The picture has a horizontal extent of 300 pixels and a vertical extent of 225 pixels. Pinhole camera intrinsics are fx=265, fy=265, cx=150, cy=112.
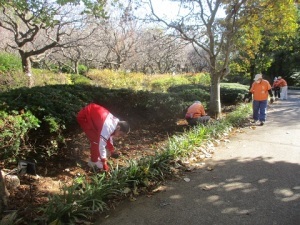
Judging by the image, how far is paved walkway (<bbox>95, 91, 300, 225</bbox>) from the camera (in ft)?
10.5

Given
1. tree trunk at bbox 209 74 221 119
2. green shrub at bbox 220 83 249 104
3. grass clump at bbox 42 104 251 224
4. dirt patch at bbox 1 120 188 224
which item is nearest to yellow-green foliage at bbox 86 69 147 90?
green shrub at bbox 220 83 249 104

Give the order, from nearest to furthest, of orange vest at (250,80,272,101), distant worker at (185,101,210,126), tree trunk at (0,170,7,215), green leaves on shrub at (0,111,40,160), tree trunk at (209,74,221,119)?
1. tree trunk at (0,170,7,215)
2. green leaves on shrub at (0,111,40,160)
3. distant worker at (185,101,210,126)
4. orange vest at (250,80,272,101)
5. tree trunk at (209,74,221,119)

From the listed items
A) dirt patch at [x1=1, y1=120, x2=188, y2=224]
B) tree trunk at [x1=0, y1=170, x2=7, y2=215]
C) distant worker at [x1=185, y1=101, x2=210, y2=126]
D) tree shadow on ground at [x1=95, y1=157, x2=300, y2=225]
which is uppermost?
distant worker at [x1=185, y1=101, x2=210, y2=126]

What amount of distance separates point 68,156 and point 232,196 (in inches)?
123

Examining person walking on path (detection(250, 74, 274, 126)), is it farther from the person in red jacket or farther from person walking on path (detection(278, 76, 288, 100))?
person walking on path (detection(278, 76, 288, 100))

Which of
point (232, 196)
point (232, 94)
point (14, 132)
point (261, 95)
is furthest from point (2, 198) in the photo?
point (232, 94)

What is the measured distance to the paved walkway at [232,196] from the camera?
3.21 m

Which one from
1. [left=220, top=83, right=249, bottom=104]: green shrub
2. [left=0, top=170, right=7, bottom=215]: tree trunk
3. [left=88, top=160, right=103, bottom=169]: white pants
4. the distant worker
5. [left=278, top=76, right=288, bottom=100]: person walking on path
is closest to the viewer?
[left=0, top=170, right=7, bottom=215]: tree trunk

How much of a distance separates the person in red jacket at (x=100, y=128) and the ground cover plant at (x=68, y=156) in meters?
0.28

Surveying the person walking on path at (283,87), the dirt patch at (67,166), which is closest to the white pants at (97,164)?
the dirt patch at (67,166)

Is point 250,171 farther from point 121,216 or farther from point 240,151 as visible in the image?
point 121,216

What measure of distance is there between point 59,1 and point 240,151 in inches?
197

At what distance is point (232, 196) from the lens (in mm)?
3742

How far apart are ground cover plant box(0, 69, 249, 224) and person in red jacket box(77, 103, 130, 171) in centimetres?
28
